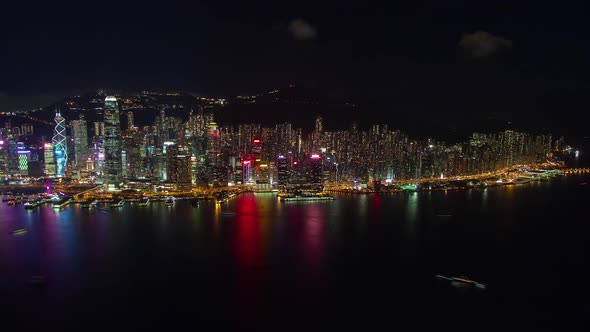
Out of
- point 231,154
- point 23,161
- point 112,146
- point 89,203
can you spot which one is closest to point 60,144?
point 23,161

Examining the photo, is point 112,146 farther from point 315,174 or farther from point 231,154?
point 315,174

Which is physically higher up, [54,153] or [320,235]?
[54,153]

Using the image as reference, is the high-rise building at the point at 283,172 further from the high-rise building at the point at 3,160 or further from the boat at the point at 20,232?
the high-rise building at the point at 3,160

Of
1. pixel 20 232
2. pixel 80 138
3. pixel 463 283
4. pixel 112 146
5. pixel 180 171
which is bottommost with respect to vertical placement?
pixel 463 283

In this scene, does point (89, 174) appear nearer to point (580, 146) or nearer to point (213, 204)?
point (213, 204)

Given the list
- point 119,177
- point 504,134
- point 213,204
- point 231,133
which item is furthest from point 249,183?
point 504,134

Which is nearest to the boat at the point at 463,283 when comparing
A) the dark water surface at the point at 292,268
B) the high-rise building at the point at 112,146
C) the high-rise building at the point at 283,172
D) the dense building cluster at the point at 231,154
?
the dark water surface at the point at 292,268

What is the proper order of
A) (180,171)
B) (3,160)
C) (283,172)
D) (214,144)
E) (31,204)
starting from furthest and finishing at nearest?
1. (214,144)
2. (3,160)
3. (283,172)
4. (180,171)
5. (31,204)
